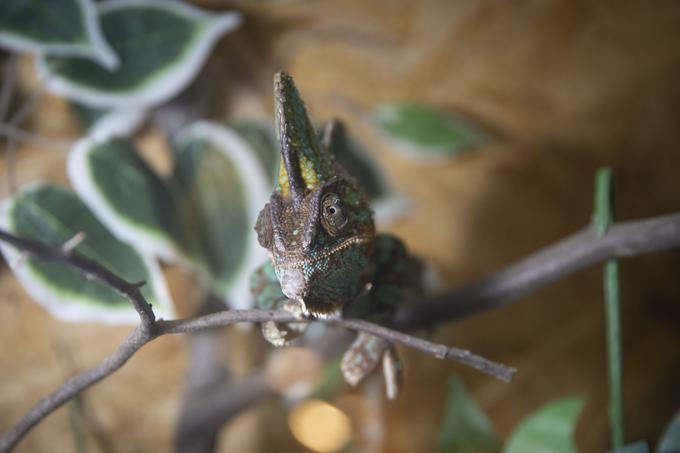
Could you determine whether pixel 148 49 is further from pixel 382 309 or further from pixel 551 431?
pixel 551 431

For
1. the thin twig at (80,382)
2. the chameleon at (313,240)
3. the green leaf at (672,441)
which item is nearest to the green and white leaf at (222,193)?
the chameleon at (313,240)

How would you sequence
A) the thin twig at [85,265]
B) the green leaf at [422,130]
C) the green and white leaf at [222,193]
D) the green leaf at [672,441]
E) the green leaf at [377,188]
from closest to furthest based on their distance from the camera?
the thin twig at [85,265]
the green leaf at [672,441]
the green and white leaf at [222,193]
the green leaf at [377,188]
the green leaf at [422,130]

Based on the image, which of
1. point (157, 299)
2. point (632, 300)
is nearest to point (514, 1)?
point (632, 300)

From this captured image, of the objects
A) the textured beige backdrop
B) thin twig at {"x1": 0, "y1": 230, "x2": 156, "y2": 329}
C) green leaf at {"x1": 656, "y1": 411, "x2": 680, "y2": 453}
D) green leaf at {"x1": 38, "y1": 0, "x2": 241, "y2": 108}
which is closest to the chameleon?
thin twig at {"x1": 0, "y1": 230, "x2": 156, "y2": 329}

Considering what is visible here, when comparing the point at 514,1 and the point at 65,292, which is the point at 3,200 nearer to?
the point at 65,292

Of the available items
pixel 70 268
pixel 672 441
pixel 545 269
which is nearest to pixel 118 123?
pixel 70 268

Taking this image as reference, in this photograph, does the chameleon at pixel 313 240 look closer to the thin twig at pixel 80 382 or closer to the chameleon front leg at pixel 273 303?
the chameleon front leg at pixel 273 303
